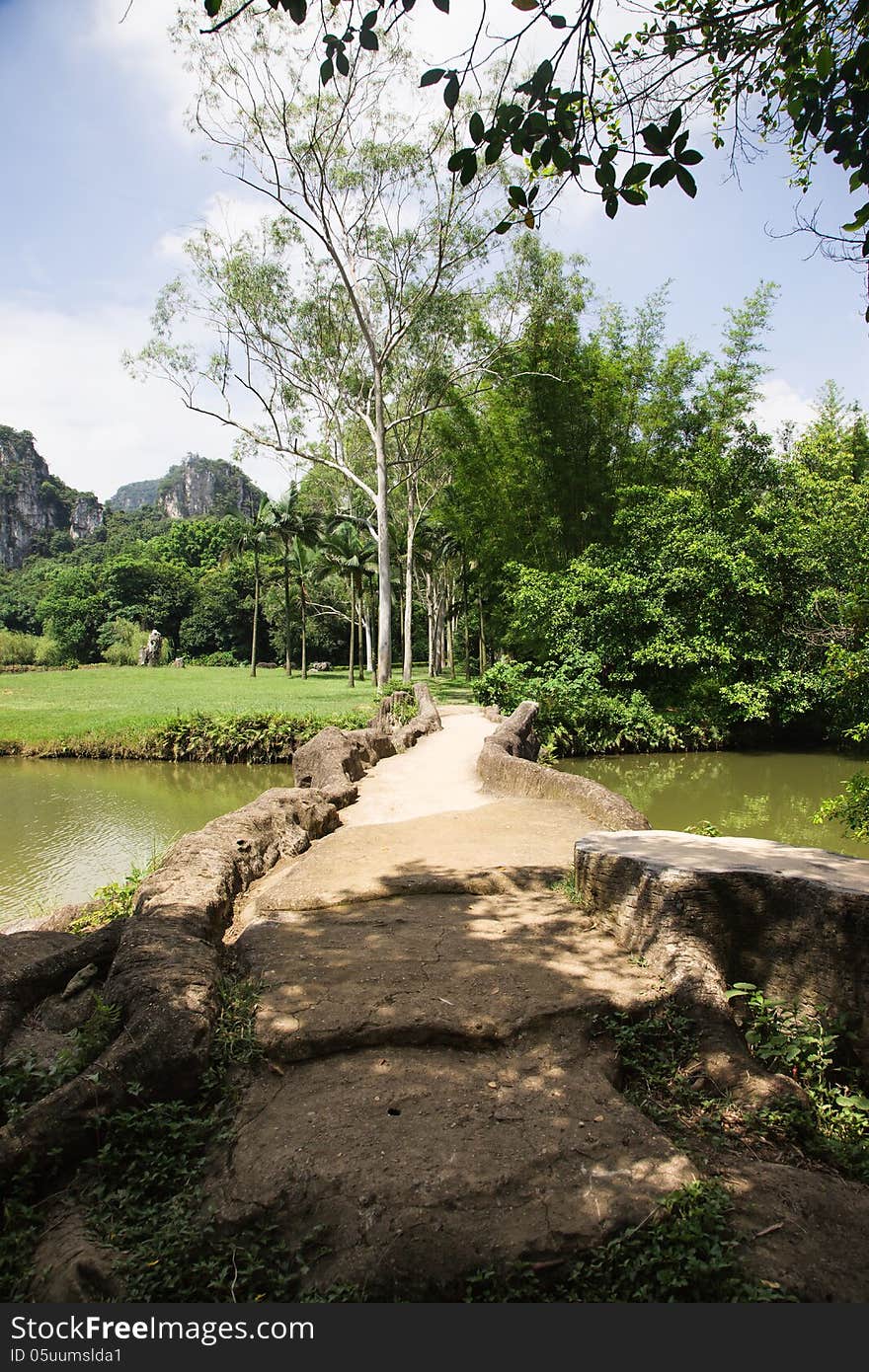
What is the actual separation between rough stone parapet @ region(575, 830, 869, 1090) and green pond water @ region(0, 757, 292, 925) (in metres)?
5.99

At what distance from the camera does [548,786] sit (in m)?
8.91

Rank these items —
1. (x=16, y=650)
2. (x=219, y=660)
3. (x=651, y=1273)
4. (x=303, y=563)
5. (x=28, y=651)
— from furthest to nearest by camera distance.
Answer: (x=219, y=660) → (x=28, y=651) → (x=16, y=650) → (x=303, y=563) → (x=651, y=1273)

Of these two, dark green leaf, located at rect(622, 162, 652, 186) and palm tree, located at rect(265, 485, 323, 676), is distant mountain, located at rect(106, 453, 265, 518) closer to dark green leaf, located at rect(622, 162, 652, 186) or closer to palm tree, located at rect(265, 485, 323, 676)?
palm tree, located at rect(265, 485, 323, 676)

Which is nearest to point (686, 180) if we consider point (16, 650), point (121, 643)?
point (16, 650)

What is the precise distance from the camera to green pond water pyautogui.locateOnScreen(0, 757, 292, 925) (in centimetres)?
879

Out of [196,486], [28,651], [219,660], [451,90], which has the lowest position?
[219,660]

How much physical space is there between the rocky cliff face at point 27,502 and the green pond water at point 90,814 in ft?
272

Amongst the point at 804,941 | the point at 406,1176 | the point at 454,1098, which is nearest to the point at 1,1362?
the point at 406,1176

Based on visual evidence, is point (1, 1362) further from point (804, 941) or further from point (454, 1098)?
point (804, 941)

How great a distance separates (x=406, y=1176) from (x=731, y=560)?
1848 centimetres

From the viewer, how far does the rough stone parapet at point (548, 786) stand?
753cm

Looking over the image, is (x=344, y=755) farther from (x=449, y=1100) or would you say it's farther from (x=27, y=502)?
(x=27, y=502)

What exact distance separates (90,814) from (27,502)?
94.7m

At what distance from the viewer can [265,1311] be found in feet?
6.57
